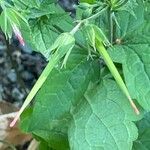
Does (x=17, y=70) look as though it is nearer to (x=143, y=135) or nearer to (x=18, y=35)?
(x=143, y=135)

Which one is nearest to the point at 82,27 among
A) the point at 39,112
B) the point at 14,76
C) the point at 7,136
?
the point at 39,112

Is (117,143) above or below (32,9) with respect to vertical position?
below

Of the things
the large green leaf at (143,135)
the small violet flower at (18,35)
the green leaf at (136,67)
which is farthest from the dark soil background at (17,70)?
the small violet flower at (18,35)

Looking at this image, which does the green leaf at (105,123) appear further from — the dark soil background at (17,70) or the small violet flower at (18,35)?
the dark soil background at (17,70)

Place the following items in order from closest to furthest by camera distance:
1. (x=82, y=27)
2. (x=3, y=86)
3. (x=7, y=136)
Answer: (x=82, y=27)
(x=7, y=136)
(x=3, y=86)

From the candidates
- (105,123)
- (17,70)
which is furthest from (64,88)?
(17,70)

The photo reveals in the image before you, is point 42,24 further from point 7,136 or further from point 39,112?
point 7,136
